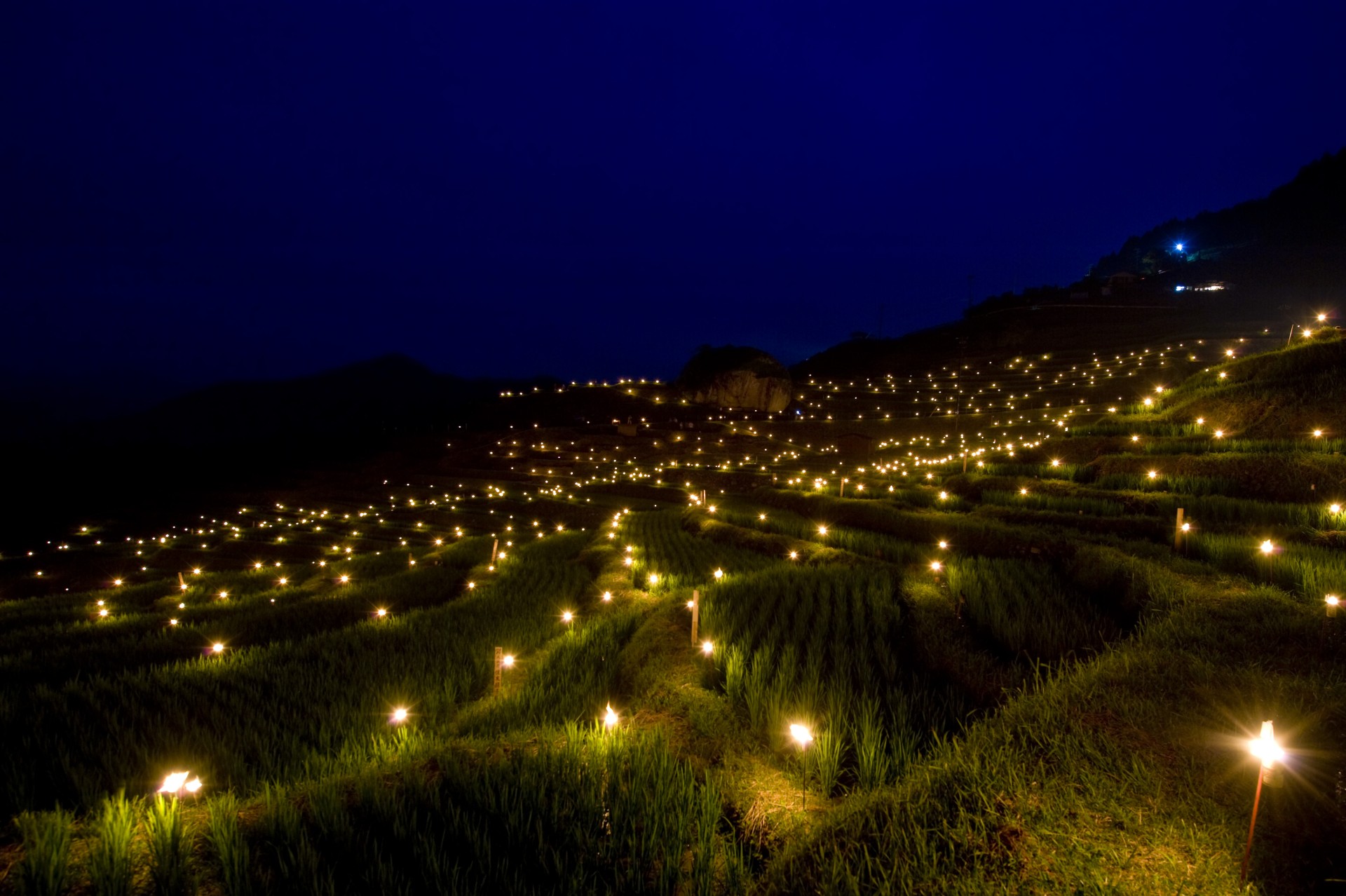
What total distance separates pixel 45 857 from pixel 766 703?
3.65 m

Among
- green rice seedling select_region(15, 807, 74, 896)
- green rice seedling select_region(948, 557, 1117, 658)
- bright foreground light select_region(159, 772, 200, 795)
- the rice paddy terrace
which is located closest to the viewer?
green rice seedling select_region(15, 807, 74, 896)

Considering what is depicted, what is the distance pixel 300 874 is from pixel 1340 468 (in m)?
13.2

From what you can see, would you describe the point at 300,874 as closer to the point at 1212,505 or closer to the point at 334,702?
the point at 334,702

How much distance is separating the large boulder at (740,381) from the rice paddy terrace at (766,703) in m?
21.0

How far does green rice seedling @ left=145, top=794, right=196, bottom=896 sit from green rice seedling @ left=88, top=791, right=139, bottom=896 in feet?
0.27

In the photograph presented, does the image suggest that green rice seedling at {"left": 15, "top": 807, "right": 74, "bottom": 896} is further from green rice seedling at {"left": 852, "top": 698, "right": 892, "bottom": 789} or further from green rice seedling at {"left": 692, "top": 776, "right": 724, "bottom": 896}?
green rice seedling at {"left": 852, "top": 698, "right": 892, "bottom": 789}

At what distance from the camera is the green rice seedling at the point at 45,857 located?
241cm

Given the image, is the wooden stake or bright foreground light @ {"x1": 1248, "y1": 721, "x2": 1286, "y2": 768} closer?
the wooden stake

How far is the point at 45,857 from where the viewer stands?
97.6 inches

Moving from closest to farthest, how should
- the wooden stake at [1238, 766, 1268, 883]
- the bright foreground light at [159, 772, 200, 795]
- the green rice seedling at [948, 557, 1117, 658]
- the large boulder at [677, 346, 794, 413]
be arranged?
the wooden stake at [1238, 766, 1268, 883], the bright foreground light at [159, 772, 200, 795], the green rice seedling at [948, 557, 1117, 658], the large boulder at [677, 346, 794, 413]

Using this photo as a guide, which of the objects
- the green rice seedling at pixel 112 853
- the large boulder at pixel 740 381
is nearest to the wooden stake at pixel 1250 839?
the green rice seedling at pixel 112 853

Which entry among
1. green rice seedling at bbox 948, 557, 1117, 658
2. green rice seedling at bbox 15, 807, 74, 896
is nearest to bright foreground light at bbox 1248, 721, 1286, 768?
green rice seedling at bbox 948, 557, 1117, 658

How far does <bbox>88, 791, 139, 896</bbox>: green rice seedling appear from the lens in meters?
2.45

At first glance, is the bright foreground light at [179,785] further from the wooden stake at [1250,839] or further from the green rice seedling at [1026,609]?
the green rice seedling at [1026,609]
